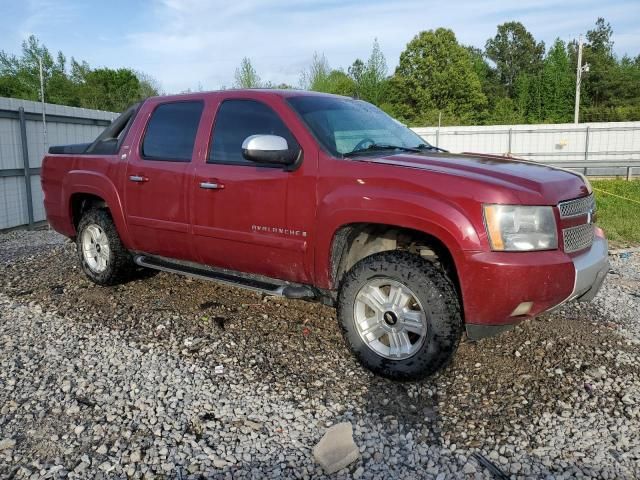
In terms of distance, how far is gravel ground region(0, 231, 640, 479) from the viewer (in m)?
2.85

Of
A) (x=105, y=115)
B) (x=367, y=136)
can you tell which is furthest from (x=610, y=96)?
(x=367, y=136)

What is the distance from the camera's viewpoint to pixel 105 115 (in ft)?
39.9

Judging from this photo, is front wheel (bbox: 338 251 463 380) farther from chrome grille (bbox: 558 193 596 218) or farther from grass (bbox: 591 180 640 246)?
grass (bbox: 591 180 640 246)

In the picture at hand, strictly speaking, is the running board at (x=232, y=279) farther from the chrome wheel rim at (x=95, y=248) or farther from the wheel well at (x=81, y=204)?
the wheel well at (x=81, y=204)

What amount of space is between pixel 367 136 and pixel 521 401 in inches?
85.7

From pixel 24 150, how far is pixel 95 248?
517 centimetres

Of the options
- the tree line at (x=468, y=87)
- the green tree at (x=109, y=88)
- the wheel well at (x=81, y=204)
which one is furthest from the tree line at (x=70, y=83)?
the wheel well at (x=81, y=204)

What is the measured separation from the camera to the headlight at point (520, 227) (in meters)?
3.21

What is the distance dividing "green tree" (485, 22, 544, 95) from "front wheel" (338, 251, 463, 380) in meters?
68.1

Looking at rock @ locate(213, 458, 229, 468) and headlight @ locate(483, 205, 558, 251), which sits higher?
headlight @ locate(483, 205, 558, 251)

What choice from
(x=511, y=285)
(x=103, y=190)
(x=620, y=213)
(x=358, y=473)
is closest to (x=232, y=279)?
(x=103, y=190)

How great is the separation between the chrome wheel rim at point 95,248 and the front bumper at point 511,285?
12.3ft

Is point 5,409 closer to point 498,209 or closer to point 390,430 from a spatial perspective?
point 390,430

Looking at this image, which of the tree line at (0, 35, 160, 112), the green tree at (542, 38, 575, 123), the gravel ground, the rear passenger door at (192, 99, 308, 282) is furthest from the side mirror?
the green tree at (542, 38, 575, 123)
